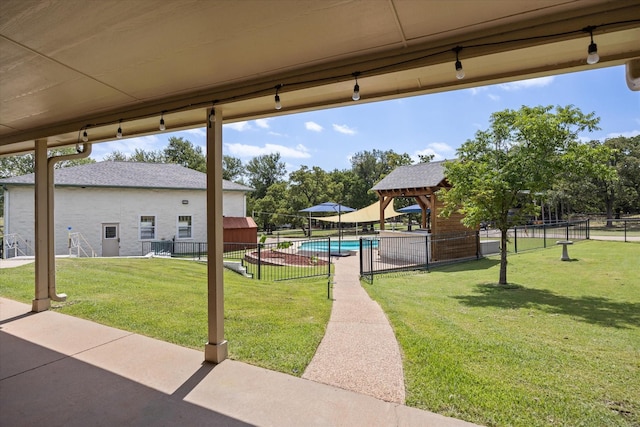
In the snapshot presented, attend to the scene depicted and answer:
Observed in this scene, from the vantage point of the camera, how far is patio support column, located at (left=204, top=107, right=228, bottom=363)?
3.81m

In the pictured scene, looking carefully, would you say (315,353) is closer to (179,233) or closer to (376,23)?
(376,23)

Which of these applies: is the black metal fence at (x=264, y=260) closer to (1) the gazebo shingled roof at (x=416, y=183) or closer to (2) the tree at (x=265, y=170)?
(1) the gazebo shingled roof at (x=416, y=183)

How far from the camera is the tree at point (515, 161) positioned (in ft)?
27.2

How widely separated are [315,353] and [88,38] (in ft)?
12.7

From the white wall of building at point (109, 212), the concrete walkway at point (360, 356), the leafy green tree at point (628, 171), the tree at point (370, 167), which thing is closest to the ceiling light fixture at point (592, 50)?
the concrete walkway at point (360, 356)

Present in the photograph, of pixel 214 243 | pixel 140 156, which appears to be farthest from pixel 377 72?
pixel 140 156

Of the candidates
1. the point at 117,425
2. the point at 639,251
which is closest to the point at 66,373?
the point at 117,425

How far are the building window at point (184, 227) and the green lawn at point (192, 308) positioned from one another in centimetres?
856

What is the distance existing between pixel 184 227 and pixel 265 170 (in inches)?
1412

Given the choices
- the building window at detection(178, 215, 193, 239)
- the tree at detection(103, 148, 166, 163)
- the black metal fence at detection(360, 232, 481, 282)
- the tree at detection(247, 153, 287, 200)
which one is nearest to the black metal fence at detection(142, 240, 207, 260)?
the building window at detection(178, 215, 193, 239)

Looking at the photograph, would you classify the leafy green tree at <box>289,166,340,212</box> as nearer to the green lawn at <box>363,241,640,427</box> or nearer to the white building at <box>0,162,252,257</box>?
the white building at <box>0,162,252,257</box>

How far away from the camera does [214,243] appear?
3855 millimetres

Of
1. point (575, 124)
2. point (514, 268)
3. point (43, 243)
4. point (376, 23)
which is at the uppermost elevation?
point (575, 124)

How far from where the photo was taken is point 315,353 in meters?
3.98
